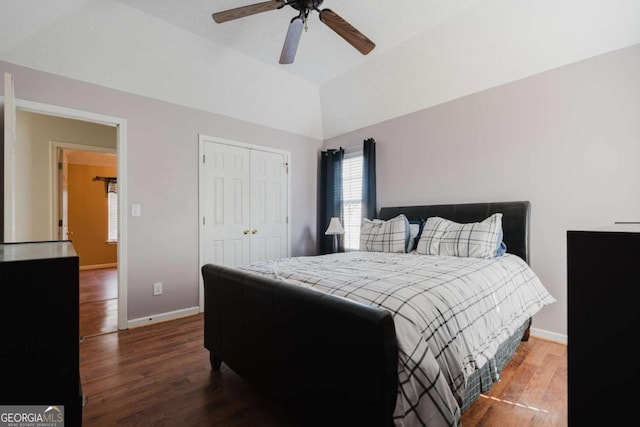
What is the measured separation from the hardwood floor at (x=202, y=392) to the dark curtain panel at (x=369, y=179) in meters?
2.18

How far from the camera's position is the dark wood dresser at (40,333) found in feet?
2.34

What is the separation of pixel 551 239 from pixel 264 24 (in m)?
3.36

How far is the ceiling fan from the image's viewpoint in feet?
6.59

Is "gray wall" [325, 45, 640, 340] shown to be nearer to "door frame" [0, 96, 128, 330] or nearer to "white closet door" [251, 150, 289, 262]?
"white closet door" [251, 150, 289, 262]

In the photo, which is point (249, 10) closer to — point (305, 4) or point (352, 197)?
point (305, 4)

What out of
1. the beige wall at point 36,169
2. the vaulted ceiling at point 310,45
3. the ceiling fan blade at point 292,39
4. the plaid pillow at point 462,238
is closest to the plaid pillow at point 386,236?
the plaid pillow at point 462,238

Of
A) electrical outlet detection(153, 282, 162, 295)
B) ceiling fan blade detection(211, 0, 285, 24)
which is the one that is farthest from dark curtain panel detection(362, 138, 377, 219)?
electrical outlet detection(153, 282, 162, 295)

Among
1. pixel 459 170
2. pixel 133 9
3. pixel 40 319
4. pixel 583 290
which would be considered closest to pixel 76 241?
pixel 133 9

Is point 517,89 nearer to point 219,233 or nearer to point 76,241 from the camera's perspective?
point 219,233

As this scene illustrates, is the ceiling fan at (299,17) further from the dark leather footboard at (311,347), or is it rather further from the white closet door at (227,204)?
the dark leather footboard at (311,347)

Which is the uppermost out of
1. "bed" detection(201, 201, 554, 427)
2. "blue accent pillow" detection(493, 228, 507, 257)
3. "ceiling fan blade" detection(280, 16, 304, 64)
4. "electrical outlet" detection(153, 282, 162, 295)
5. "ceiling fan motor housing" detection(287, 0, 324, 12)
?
"ceiling fan motor housing" detection(287, 0, 324, 12)

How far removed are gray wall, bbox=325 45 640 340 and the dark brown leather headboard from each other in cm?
12

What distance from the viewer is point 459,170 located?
3229 mm

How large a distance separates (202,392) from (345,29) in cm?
271
